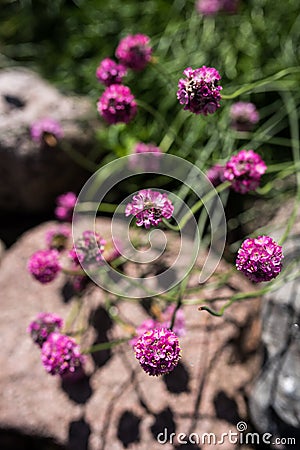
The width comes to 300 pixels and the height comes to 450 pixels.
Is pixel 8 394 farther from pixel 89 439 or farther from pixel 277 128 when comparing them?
pixel 277 128

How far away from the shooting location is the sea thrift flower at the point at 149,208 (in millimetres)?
1313

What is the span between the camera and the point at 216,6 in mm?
2240

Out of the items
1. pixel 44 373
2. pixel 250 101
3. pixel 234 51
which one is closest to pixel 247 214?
pixel 250 101

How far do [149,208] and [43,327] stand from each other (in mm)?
522

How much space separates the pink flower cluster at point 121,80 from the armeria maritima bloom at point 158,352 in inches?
26.6

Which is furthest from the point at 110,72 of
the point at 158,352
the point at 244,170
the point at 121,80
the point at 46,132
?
the point at 158,352

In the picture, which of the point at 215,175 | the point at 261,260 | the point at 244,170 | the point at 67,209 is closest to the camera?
the point at 261,260

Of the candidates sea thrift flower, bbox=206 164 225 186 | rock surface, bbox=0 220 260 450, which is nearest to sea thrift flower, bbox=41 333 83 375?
rock surface, bbox=0 220 260 450

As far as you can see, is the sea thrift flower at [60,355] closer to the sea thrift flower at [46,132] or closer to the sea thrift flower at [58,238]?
the sea thrift flower at [58,238]

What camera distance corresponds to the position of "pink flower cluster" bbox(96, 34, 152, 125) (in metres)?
1.61

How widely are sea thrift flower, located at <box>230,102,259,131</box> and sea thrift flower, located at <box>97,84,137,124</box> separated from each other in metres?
0.48

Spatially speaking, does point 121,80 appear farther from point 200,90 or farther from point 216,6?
point 216,6

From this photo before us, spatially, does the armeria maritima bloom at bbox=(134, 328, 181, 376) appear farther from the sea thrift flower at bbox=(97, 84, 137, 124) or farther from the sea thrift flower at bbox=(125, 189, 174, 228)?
the sea thrift flower at bbox=(97, 84, 137, 124)

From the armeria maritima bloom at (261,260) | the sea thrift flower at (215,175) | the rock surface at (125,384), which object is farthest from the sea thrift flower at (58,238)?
the armeria maritima bloom at (261,260)
